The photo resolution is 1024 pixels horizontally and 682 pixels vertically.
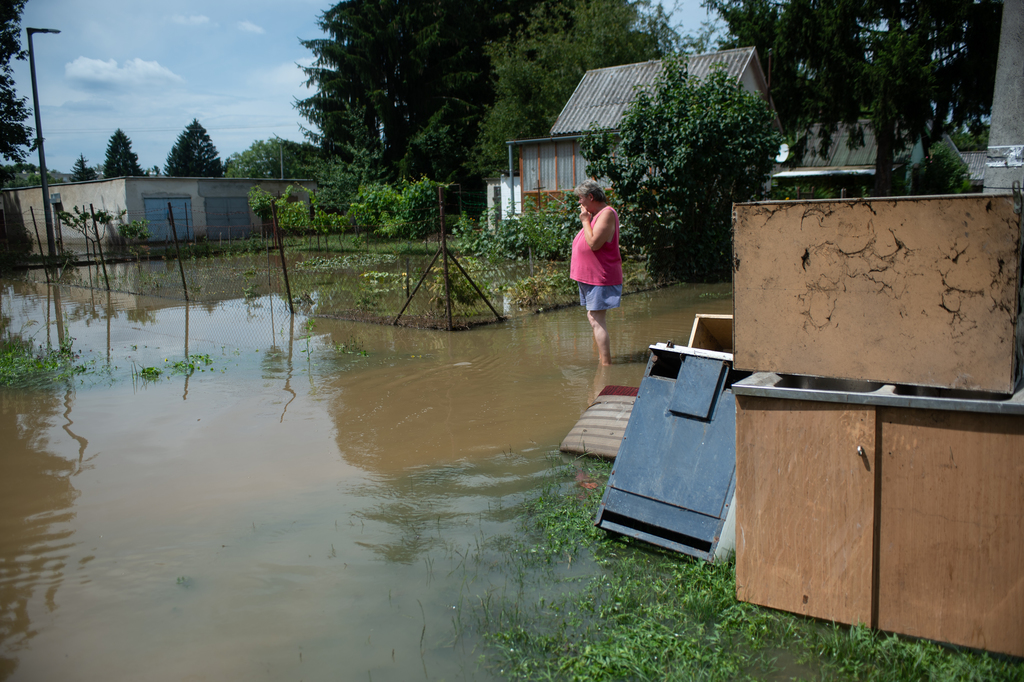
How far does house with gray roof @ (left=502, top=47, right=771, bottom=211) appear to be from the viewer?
2044cm

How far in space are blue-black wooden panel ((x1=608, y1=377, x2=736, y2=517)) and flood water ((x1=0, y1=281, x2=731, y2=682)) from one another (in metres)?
0.71

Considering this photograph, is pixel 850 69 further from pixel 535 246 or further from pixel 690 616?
pixel 690 616

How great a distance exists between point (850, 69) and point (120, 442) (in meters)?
21.8

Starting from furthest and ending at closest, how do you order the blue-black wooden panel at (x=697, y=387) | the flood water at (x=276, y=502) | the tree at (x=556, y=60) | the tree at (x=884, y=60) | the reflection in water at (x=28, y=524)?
the tree at (x=556, y=60), the tree at (x=884, y=60), the blue-black wooden panel at (x=697, y=387), the reflection in water at (x=28, y=524), the flood water at (x=276, y=502)

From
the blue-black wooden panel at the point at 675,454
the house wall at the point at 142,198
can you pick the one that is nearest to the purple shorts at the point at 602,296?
the blue-black wooden panel at the point at 675,454

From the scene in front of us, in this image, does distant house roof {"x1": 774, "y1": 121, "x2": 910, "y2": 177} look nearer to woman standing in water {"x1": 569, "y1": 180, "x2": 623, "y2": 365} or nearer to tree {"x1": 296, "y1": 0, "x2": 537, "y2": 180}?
tree {"x1": 296, "y1": 0, "x2": 537, "y2": 180}

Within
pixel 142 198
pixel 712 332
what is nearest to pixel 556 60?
pixel 142 198

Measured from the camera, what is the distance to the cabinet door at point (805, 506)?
2.31m

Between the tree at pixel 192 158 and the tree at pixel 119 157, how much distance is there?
7027mm

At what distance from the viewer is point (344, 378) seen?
→ 6.64 metres

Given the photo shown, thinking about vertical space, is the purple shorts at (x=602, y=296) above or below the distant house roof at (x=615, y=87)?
below

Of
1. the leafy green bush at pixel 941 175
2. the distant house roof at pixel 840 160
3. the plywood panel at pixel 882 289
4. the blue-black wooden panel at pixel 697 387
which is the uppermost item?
the distant house roof at pixel 840 160

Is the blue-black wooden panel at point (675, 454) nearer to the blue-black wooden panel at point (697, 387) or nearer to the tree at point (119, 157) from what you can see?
the blue-black wooden panel at point (697, 387)

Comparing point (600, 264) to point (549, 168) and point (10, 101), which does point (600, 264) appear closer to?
point (549, 168)
